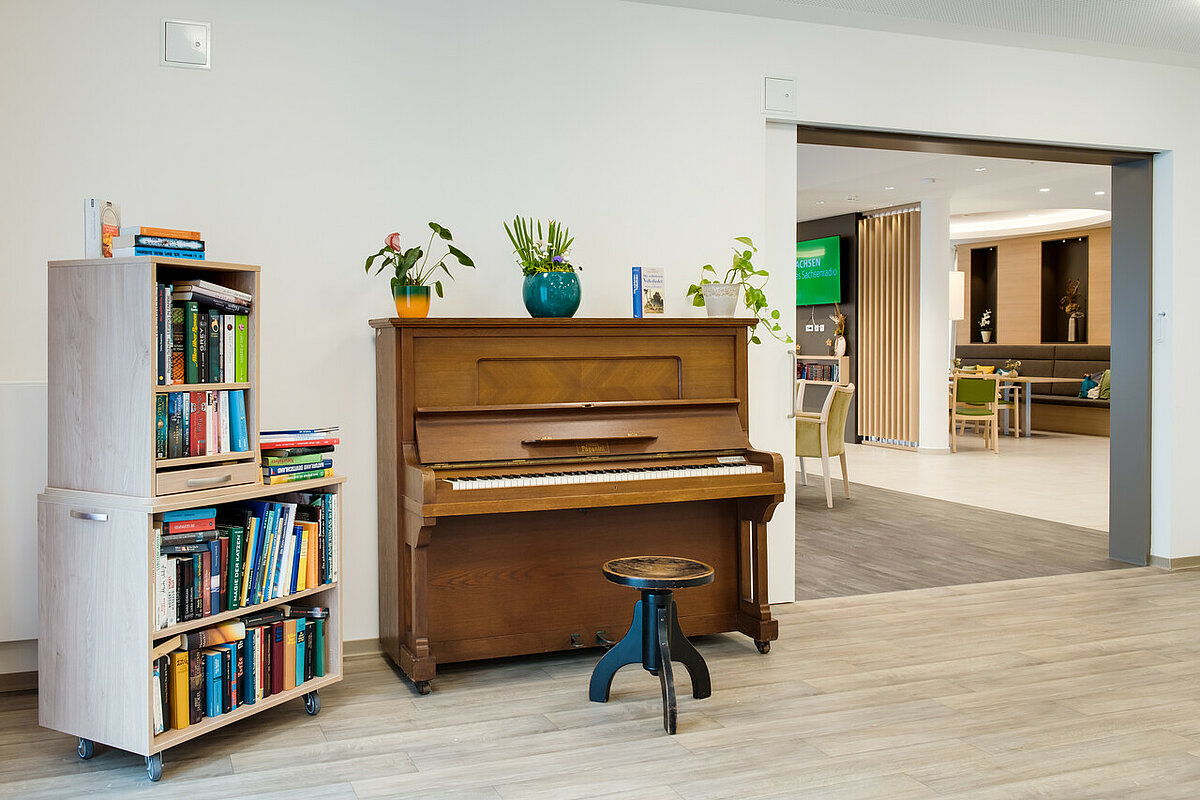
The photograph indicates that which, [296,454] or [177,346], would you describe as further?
[296,454]

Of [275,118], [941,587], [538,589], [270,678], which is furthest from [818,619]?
[275,118]

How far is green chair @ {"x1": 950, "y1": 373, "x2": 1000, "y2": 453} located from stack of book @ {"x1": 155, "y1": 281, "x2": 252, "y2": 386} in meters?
9.56

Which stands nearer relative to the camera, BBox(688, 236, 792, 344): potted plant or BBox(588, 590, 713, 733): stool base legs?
BBox(588, 590, 713, 733): stool base legs

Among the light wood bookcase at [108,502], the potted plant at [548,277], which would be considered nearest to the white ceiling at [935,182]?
the potted plant at [548,277]

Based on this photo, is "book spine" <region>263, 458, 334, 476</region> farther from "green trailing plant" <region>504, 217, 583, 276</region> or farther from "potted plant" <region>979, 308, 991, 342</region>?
"potted plant" <region>979, 308, 991, 342</region>

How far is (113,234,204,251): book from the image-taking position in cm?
294

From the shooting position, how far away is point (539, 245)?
4.12 metres

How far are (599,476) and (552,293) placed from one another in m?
0.73

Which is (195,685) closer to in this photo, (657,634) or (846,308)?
(657,634)

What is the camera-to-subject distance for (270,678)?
126 inches

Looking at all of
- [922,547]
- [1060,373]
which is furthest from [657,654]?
[1060,373]

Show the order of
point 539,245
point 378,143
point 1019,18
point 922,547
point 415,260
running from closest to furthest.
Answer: point 415,260 → point 378,143 → point 539,245 → point 1019,18 → point 922,547

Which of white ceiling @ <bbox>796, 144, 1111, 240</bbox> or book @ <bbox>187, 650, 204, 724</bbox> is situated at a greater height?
white ceiling @ <bbox>796, 144, 1111, 240</bbox>

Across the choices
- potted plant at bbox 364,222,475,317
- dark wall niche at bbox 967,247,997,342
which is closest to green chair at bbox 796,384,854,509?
potted plant at bbox 364,222,475,317
